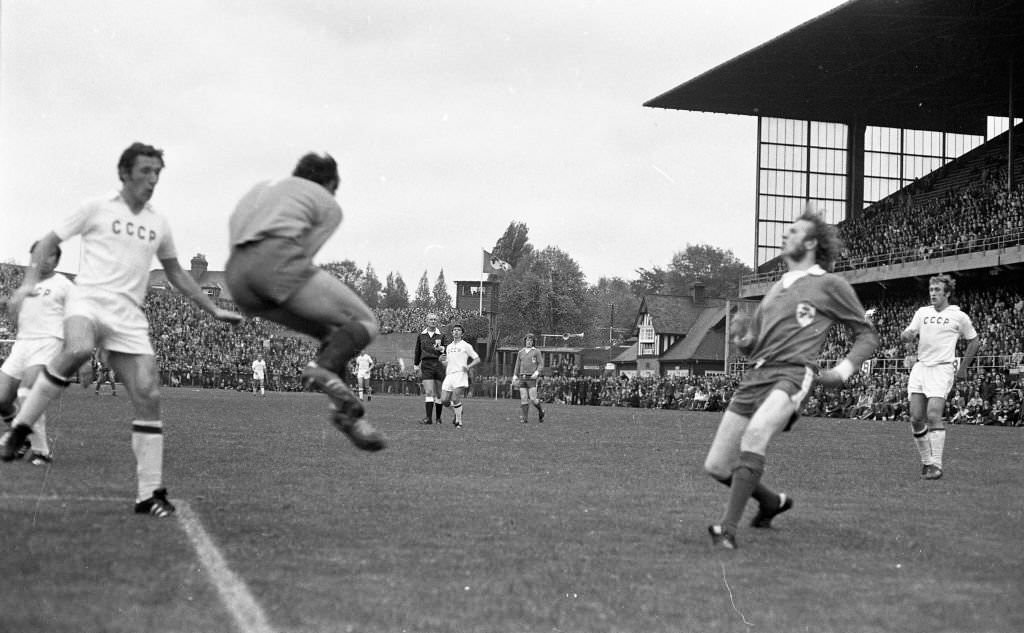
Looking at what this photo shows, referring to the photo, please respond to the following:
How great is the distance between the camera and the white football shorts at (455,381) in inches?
835

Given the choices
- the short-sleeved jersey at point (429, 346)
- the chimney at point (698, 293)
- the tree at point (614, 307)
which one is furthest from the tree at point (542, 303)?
the short-sleeved jersey at point (429, 346)

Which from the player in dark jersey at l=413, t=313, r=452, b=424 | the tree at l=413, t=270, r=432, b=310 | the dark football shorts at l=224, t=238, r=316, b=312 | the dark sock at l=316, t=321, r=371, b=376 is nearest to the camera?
the dark football shorts at l=224, t=238, r=316, b=312

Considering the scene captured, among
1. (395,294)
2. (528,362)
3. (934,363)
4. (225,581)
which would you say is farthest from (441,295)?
(225,581)

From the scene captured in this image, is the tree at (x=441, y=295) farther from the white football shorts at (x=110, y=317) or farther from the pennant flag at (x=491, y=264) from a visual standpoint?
the white football shorts at (x=110, y=317)

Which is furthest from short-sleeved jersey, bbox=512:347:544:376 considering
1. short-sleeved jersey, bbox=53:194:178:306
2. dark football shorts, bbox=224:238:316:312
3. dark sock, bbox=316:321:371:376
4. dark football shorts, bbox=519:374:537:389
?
dark football shorts, bbox=224:238:316:312

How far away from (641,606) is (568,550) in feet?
4.49

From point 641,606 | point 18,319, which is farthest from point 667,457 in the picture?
point 641,606

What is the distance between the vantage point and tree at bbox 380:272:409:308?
419 feet

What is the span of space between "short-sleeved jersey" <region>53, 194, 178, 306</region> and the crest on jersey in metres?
3.73

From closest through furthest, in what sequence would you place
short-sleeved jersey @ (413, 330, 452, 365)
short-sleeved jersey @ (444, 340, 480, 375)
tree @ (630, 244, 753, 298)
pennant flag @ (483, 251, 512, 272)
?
1. short-sleeved jersey @ (413, 330, 452, 365)
2. short-sleeved jersey @ (444, 340, 480, 375)
3. pennant flag @ (483, 251, 512, 272)
4. tree @ (630, 244, 753, 298)

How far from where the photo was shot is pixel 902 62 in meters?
45.7

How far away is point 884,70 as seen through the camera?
47000 mm

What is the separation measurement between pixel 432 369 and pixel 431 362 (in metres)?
0.13

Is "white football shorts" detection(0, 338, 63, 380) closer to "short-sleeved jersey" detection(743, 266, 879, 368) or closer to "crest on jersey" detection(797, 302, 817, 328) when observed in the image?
"short-sleeved jersey" detection(743, 266, 879, 368)
